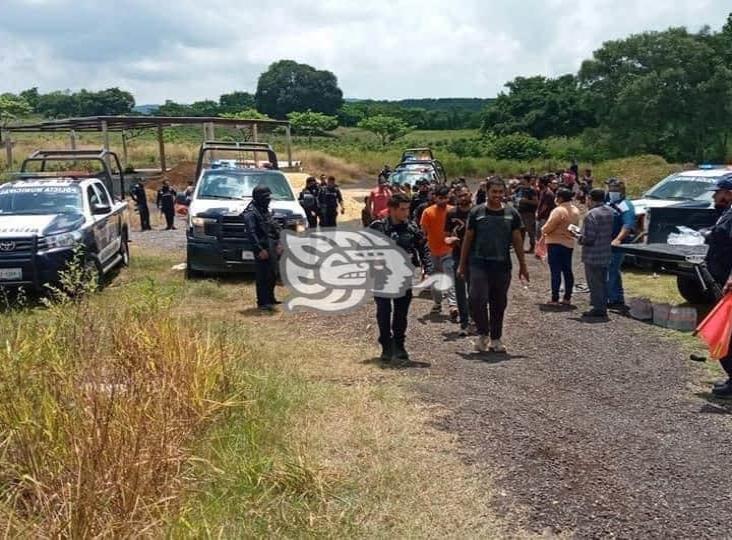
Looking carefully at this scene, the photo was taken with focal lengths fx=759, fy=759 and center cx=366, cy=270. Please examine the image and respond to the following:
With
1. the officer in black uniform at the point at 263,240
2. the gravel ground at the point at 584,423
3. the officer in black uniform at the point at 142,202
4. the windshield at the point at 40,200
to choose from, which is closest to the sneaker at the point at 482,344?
the gravel ground at the point at 584,423

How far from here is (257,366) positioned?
650 cm

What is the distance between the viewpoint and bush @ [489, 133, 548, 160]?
5678 centimetres

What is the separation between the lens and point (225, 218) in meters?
11.1

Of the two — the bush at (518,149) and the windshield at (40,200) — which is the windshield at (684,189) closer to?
the windshield at (40,200)

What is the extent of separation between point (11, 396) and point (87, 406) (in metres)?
0.79

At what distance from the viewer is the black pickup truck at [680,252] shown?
8.55 metres

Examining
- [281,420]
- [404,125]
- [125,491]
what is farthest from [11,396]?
[404,125]

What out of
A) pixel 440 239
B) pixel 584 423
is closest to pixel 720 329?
pixel 584 423

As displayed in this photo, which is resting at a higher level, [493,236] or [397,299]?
[493,236]

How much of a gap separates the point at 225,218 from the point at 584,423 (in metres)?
7.06

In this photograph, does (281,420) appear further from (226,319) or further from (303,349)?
(226,319)

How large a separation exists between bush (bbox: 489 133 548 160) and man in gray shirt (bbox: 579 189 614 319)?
4854 centimetres

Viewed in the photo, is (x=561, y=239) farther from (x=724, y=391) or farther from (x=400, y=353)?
(x=724, y=391)

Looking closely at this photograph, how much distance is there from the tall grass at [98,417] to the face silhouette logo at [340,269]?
217cm
